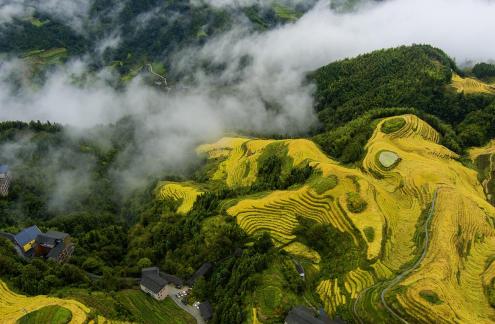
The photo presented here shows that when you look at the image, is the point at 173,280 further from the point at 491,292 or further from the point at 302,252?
the point at 491,292

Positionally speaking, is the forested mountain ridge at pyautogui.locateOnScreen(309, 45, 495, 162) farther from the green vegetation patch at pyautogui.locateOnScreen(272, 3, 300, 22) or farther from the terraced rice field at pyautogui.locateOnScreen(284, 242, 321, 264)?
the green vegetation patch at pyautogui.locateOnScreen(272, 3, 300, 22)

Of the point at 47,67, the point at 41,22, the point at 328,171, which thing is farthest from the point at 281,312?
the point at 41,22

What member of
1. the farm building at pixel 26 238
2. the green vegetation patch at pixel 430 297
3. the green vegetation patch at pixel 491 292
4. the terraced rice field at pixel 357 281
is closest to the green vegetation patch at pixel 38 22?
the farm building at pixel 26 238

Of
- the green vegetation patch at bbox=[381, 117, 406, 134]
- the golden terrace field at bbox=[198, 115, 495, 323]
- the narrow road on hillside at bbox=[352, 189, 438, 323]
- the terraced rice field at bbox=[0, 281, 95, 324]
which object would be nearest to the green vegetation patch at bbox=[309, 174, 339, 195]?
the golden terrace field at bbox=[198, 115, 495, 323]

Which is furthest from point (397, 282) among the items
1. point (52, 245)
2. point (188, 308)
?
point (52, 245)

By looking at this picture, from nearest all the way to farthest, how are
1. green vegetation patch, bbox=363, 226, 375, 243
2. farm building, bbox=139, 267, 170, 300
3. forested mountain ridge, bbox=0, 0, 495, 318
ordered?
forested mountain ridge, bbox=0, 0, 495, 318 < farm building, bbox=139, 267, 170, 300 < green vegetation patch, bbox=363, 226, 375, 243

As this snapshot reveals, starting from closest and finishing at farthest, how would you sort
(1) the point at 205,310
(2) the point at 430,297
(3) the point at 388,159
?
(2) the point at 430,297 → (1) the point at 205,310 → (3) the point at 388,159

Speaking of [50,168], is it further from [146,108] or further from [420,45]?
[420,45]
